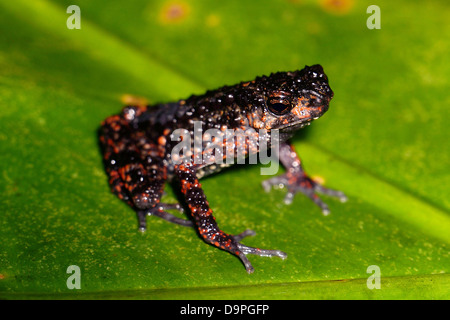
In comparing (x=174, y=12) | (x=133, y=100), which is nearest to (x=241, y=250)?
(x=133, y=100)

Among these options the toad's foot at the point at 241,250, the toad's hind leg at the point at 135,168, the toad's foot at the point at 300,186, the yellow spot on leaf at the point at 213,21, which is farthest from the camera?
the yellow spot on leaf at the point at 213,21

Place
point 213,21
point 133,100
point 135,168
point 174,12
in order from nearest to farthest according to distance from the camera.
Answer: point 135,168
point 133,100
point 213,21
point 174,12

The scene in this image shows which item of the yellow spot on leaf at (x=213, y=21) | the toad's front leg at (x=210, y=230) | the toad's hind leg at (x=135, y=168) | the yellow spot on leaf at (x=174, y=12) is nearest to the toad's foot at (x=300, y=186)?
the toad's front leg at (x=210, y=230)

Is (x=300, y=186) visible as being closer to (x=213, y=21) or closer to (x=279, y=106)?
(x=279, y=106)

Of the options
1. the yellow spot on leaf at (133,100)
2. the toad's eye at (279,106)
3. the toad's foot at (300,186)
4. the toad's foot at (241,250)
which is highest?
the yellow spot on leaf at (133,100)

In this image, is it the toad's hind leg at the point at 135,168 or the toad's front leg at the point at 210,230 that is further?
the toad's hind leg at the point at 135,168

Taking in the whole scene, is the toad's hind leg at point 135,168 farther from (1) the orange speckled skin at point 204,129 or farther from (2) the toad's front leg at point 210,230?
(2) the toad's front leg at point 210,230

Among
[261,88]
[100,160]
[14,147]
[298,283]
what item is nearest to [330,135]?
[261,88]
